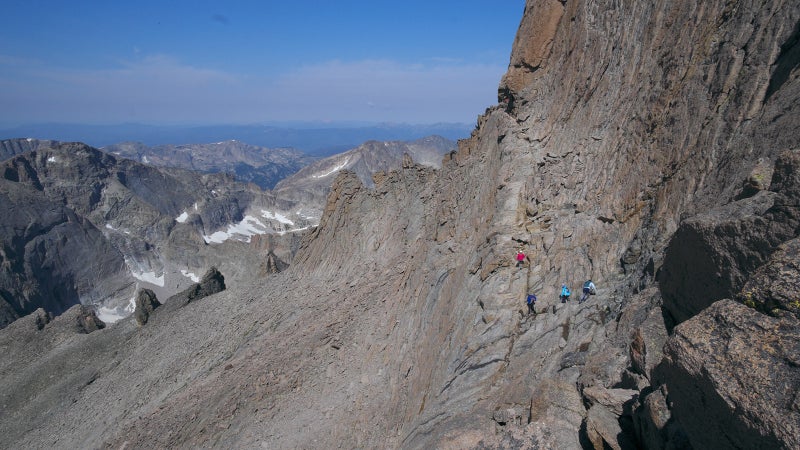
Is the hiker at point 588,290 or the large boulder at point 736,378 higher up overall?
the large boulder at point 736,378

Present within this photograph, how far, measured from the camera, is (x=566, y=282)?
1784 centimetres

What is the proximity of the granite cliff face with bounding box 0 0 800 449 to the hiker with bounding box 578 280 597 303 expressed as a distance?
739 millimetres

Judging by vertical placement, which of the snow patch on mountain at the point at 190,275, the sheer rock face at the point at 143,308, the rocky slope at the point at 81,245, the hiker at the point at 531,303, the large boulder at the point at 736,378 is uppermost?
the large boulder at the point at 736,378

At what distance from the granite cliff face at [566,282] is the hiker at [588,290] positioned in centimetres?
74

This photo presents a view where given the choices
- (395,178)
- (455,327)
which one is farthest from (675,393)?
(395,178)

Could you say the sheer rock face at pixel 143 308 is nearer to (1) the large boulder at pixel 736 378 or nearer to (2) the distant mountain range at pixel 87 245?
(2) the distant mountain range at pixel 87 245

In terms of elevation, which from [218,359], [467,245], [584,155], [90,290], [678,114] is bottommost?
[90,290]

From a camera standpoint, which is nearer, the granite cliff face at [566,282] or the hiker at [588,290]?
the granite cliff face at [566,282]

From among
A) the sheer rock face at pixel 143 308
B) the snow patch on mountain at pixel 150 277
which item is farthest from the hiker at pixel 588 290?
the snow patch on mountain at pixel 150 277

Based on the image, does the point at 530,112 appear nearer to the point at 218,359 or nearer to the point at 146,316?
the point at 218,359

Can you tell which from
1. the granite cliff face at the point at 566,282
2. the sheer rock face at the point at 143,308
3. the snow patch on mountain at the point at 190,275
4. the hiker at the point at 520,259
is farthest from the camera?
the snow patch on mountain at the point at 190,275

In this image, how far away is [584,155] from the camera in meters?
21.9

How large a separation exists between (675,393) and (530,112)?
22.5 metres

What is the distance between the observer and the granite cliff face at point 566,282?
734 centimetres
